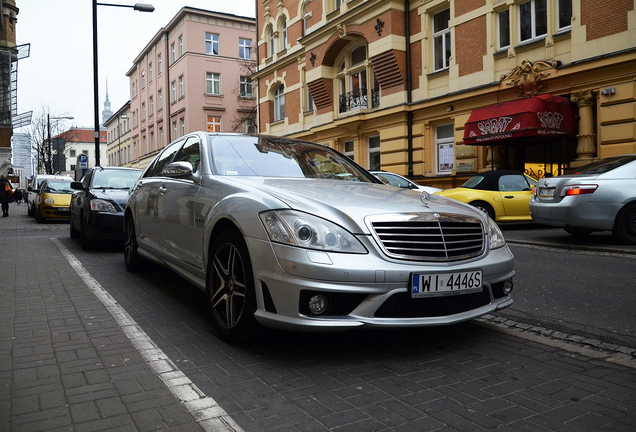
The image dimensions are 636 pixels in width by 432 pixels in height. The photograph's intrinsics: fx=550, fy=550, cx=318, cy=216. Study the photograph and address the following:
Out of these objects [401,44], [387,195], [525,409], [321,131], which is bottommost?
[525,409]

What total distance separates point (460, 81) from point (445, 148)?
2503mm

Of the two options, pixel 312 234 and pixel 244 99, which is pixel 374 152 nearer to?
pixel 312 234

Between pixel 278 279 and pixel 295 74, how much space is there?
87.1 ft

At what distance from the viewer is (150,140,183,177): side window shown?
594 cm

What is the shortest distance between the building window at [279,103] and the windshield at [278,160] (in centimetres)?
2558

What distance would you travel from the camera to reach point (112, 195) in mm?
9133

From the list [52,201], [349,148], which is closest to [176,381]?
[52,201]

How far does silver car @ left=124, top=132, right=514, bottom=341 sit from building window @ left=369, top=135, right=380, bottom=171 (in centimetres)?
1921

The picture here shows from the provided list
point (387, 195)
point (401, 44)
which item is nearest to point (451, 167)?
point (401, 44)

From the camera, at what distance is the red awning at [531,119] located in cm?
1519

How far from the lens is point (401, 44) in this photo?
840 inches

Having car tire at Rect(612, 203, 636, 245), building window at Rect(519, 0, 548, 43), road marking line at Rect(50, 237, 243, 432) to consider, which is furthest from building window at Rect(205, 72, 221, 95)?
road marking line at Rect(50, 237, 243, 432)

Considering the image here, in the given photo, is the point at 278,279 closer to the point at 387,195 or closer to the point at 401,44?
the point at 387,195

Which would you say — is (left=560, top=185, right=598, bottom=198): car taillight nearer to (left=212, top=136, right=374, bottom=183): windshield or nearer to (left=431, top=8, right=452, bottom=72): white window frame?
(left=212, top=136, right=374, bottom=183): windshield
